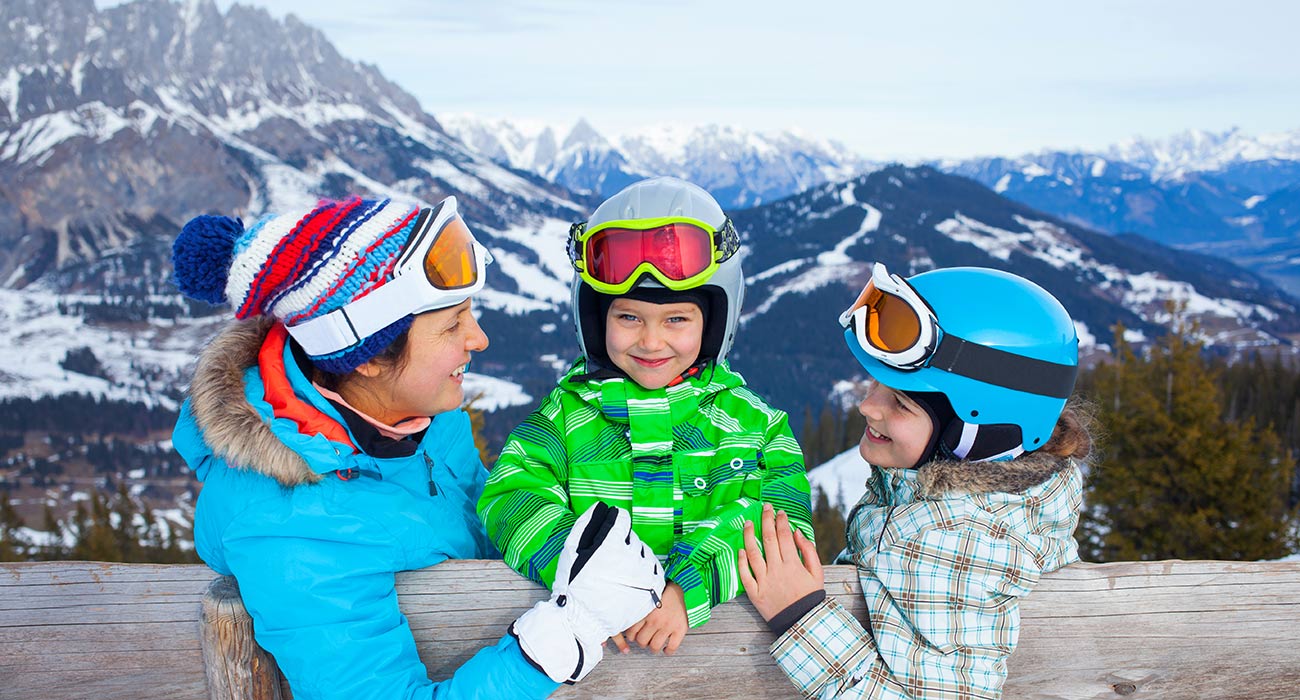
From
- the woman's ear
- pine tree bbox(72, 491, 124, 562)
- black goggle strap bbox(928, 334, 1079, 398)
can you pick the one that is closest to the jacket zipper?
the woman's ear

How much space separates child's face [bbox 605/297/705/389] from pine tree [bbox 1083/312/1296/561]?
25.6m

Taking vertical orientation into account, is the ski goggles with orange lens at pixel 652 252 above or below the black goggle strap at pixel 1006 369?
above

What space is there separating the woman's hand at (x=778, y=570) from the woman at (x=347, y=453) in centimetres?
31

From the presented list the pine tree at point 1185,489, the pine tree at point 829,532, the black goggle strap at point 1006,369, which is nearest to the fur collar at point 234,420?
the black goggle strap at point 1006,369

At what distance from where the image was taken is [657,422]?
3137 millimetres

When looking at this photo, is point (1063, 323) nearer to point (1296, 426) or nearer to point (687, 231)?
point (687, 231)

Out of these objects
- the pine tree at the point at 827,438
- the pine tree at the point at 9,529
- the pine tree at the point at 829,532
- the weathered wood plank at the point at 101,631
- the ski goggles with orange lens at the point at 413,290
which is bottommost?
the pine tree at the point at 9,529

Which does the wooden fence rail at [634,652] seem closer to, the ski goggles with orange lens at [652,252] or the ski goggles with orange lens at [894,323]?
the ski goggles with orange lens at [894,323]

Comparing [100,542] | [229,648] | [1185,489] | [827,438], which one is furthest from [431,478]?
[827,438]

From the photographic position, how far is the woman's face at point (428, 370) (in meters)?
2.79

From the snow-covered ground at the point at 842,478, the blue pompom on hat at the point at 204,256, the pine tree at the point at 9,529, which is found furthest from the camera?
the snow-covered ground at the point at 842,478

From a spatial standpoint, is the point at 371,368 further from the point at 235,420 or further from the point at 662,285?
the point at 662,285

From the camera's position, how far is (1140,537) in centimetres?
2620

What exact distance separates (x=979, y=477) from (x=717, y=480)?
0.90 metres
